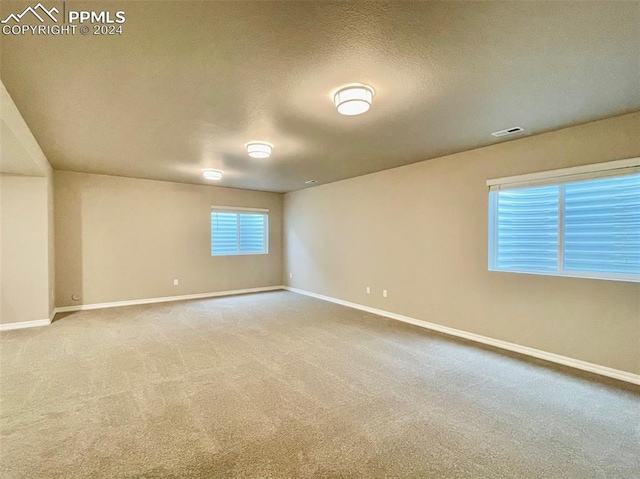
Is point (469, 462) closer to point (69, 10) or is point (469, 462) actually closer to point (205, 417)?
point (205, 417)

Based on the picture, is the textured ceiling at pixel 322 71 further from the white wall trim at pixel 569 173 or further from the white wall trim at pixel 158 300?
the white wall trim at pixel 158 300

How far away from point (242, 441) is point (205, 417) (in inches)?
17.3

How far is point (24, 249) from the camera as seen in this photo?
4.48 metres

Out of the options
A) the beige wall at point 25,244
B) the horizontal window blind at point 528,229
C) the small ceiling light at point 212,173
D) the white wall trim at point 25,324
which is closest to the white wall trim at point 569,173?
the horizontal window blind at point 528,229

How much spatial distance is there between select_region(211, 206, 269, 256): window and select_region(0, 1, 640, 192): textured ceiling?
3.41 metres

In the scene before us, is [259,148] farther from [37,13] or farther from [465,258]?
[465,258]

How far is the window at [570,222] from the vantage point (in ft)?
9.68

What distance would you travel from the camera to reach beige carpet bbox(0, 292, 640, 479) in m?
1.82

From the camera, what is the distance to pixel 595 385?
2.80 meters

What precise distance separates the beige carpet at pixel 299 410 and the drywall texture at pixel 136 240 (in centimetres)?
172

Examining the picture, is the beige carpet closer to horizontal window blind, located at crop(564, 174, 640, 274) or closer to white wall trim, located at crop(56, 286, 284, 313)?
horizontal window blind, located at crop(564, 174, 640, 274)

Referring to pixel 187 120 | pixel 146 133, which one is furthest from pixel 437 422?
pixel 146 133

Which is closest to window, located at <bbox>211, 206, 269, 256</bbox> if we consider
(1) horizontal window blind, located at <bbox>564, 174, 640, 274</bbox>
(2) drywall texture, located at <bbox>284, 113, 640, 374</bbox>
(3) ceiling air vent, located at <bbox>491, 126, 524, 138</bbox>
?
→ (2) drywall texture, located at <bbox>284, 113, 640, 374</bbox>

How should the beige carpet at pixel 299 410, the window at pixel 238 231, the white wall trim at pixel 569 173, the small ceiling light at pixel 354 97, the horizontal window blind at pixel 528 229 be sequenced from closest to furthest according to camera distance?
the beige carpet at pixel 299 410 → the small ceiling light at pixel 354 97 → the white wall trim at pixel 569 173 → the horizontal window blind at pixel 528 229 → the window at pixel 238 231
